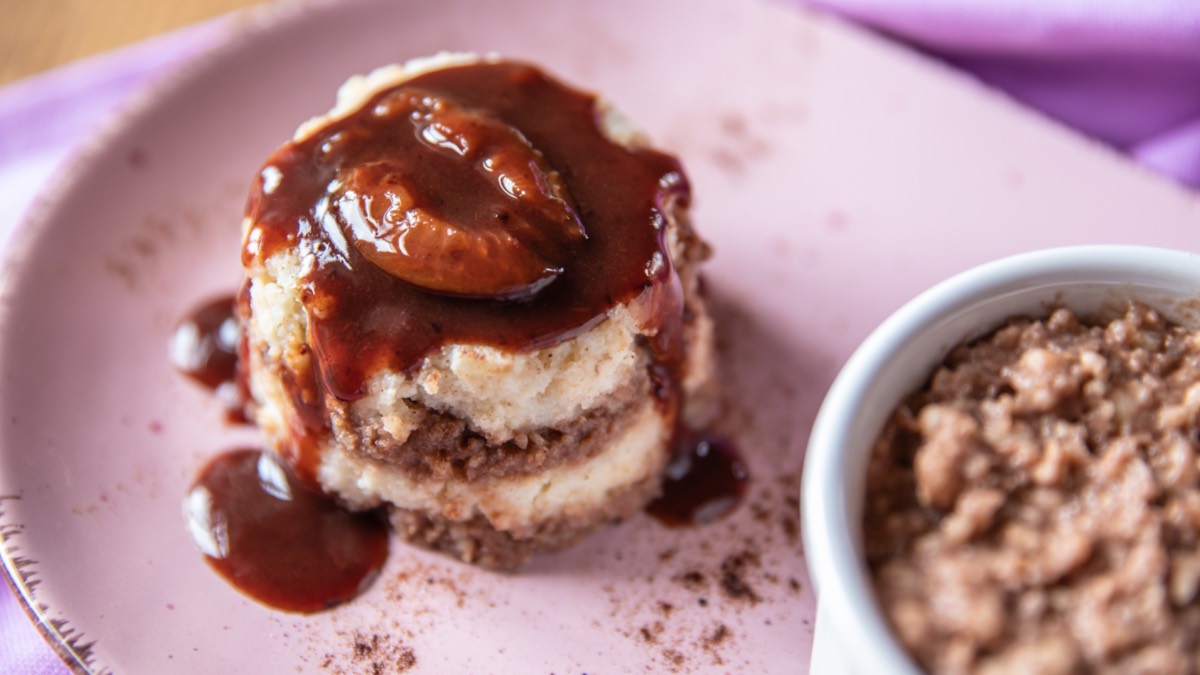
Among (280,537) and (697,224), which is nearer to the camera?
(280,537)

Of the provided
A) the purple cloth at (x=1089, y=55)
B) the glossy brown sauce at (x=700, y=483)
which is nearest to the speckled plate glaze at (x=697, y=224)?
the glossy brown sauce at (x=700, y=483)

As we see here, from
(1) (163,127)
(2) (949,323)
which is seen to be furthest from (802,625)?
(1) (163,127)

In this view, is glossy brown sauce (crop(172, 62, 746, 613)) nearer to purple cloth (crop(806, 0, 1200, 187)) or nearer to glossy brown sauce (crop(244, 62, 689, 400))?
glossy brown sauce (crop(244, 62, 689, 400))

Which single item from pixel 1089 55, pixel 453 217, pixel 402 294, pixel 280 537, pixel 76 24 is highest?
pixel 1089 55

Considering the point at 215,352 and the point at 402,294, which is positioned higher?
the point at 402,294

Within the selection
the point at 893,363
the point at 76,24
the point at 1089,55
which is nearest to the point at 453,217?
the point at 893,363

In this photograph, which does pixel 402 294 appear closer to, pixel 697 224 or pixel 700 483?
pixel 700 483

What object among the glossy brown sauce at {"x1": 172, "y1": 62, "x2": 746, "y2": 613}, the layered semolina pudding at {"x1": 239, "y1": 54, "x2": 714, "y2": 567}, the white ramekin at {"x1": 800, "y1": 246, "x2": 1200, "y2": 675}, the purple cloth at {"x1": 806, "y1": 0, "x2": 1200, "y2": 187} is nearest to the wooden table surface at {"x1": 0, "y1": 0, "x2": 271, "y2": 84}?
the layered semolina pudding at {"x1": 239, "y1": 54, "x2": 714, "y2": 567}

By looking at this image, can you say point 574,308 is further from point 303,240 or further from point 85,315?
point 85,315
